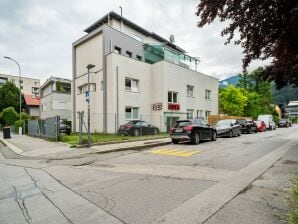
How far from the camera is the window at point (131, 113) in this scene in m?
27.1

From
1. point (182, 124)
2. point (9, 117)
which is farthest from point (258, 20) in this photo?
point (9, 117)

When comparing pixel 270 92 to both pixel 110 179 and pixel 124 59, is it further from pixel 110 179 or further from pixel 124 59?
pixel 110 179

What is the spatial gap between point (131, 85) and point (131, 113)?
2819 mm

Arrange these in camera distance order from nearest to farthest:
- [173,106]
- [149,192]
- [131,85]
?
[149,192] → [131,85] → [173,106]

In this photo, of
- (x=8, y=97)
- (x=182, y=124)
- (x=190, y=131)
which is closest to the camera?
(x=190, y=131)

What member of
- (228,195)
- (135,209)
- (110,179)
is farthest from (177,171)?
(135,209)

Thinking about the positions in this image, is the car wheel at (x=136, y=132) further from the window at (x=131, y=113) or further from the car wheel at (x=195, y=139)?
the car wheel at (x=195, y=139)

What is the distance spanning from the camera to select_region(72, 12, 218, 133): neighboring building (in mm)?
26141

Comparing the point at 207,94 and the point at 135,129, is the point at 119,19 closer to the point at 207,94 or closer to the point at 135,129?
the point at 207,94

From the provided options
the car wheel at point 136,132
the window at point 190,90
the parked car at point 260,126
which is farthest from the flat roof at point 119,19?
the parked car at point 260,126

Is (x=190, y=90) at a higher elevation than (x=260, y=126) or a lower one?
higher

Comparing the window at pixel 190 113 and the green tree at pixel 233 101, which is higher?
the green tree at pixel 233 101

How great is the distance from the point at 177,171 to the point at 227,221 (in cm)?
427

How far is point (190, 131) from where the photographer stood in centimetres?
1744
